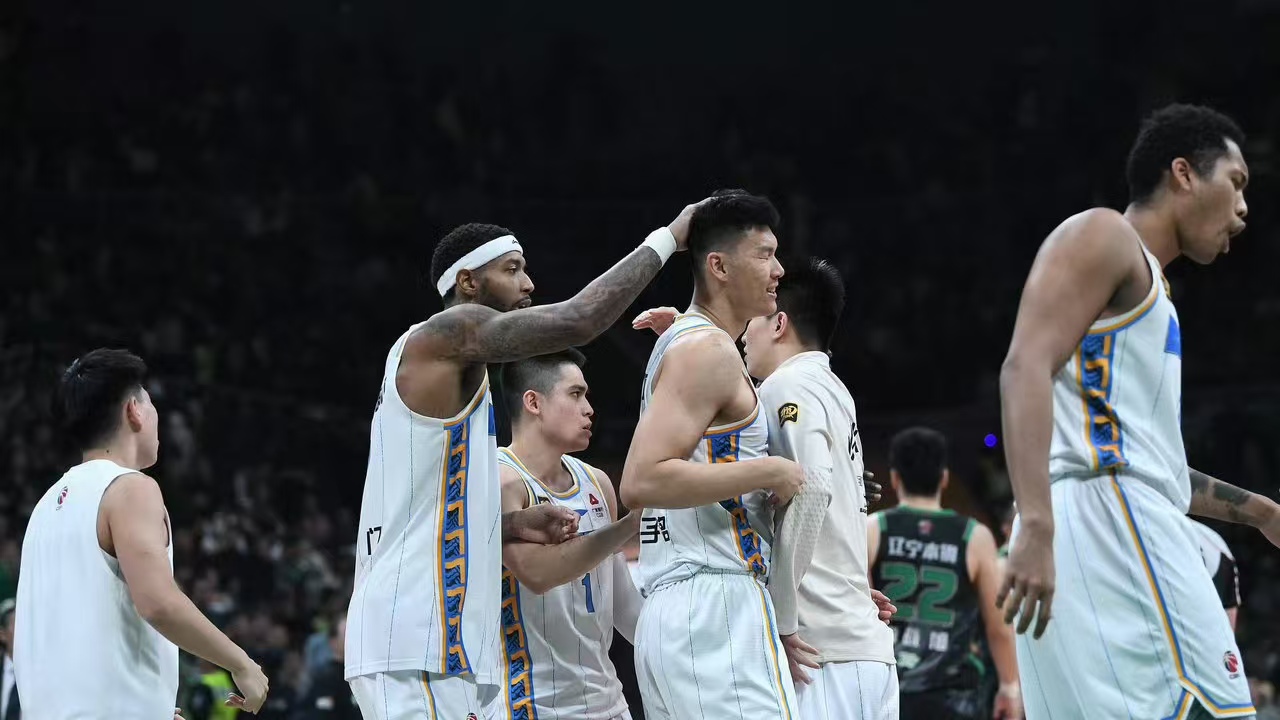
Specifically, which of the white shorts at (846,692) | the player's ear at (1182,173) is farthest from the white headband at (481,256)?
the player's ear at (1182,173)

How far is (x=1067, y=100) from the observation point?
19.9 m

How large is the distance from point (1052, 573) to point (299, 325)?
14.5 metres

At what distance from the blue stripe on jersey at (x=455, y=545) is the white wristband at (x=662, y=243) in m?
0.79

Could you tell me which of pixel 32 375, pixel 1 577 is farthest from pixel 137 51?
pixel 1 577

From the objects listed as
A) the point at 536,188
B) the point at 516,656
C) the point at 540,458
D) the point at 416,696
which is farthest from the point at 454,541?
the point at 536,188

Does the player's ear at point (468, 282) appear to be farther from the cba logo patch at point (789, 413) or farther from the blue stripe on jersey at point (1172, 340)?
the blue stripe on jersey at point (1172, 340)

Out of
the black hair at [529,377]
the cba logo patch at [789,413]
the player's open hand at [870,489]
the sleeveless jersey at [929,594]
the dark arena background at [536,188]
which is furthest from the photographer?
the dark arena background at [536,188]

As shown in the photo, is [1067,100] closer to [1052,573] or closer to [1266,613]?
[1266,613]

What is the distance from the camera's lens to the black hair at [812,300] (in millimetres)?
5684

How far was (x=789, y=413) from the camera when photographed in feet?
16.8

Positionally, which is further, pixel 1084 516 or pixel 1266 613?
pixel 1266 613

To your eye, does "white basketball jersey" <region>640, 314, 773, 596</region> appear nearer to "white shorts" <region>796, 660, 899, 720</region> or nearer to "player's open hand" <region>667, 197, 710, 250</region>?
"player's open hand" <region>667, 197, 710, 250</region>

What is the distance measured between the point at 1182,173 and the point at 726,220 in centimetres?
159

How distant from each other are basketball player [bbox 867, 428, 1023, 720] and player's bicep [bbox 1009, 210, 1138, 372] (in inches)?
146
